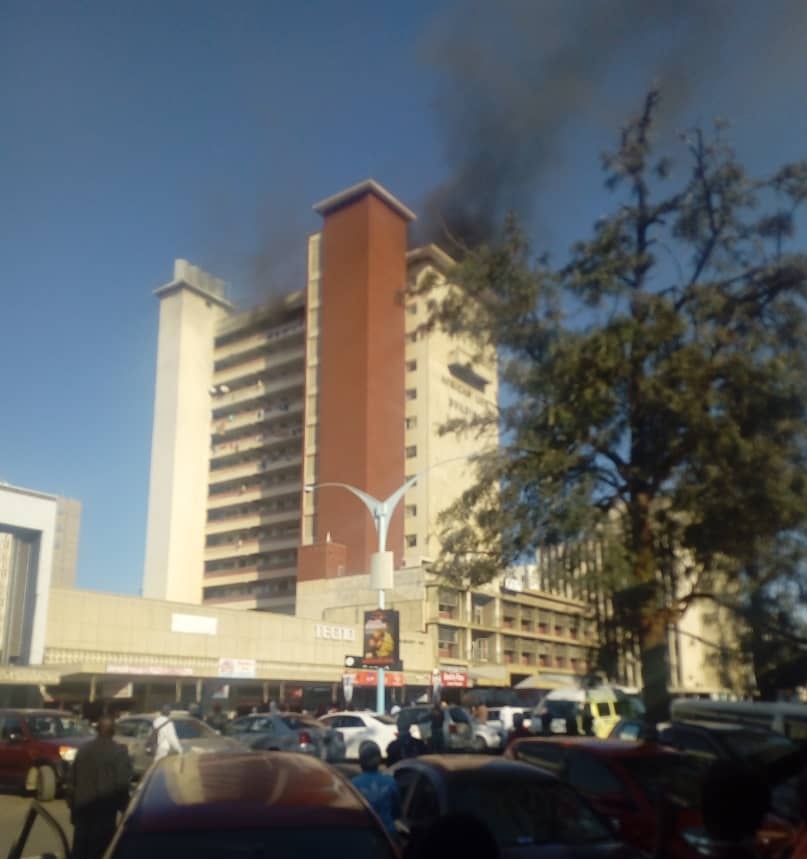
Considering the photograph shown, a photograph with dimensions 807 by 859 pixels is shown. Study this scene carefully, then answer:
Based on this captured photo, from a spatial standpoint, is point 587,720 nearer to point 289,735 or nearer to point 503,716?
point 503,716

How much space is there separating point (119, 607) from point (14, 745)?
792 inches

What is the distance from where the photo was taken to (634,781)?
8.12 meters

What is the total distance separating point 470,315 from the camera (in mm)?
14352

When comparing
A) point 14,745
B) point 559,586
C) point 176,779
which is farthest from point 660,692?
point 14,745

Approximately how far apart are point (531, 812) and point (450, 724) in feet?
59.3

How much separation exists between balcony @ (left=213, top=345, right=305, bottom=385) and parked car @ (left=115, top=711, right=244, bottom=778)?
62.3m

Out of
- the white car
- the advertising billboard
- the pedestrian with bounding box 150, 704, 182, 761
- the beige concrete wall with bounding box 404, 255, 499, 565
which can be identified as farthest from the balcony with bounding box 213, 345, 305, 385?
the pedestrian with bounding box 150, 704, 182, 761

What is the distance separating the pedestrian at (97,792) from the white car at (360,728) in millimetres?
15611

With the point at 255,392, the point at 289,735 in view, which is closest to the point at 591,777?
the point at 289,735

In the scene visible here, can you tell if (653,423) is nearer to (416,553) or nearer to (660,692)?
(660,692)

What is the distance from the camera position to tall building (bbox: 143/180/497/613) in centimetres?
6944

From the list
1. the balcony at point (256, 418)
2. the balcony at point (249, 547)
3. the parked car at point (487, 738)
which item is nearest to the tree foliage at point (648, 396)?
the parked car at point (487, 738)

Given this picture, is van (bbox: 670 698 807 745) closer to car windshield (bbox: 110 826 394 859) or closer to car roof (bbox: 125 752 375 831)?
car roof (bbox: 125 752 375 831)

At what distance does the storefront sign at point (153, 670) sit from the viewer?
3297cm
